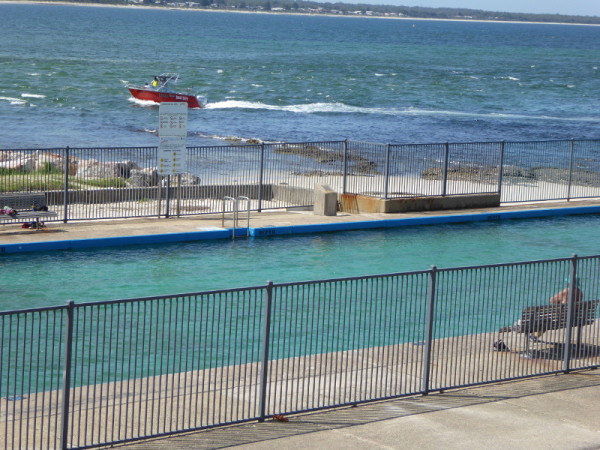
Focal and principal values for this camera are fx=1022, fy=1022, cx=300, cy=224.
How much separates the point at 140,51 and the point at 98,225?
111319 mm

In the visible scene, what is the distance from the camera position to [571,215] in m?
26.9

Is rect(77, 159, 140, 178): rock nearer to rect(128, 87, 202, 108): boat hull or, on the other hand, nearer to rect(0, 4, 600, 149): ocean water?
rect(0, 4, 600, 149): ocean water

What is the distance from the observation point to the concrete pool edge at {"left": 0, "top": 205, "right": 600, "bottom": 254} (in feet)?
64.3

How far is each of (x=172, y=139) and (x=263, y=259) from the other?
405 cm

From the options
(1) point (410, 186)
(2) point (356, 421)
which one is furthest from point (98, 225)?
(2) point (356, 421)

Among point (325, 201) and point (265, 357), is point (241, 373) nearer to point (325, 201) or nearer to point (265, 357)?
point (265, 357)

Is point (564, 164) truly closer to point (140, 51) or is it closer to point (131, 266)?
point (131, 266)

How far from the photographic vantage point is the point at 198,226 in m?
21.9

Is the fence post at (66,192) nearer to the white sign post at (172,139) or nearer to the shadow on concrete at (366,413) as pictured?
the white sign post at (172,139)

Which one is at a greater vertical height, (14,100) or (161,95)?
(161,95)

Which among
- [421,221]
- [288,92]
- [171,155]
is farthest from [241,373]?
[288,92]

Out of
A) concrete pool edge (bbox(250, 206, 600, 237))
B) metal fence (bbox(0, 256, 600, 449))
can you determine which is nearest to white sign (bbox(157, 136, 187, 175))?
concrete pool edge (bbox(250, 206, 600, 237))

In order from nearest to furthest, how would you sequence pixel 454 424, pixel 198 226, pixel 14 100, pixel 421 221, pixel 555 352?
1. pixel 454 424
2. pixel 555 352
3. pixel 198 226
4. pixel 421 221
5. pixel 14 100

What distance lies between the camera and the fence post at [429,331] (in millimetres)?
10664
